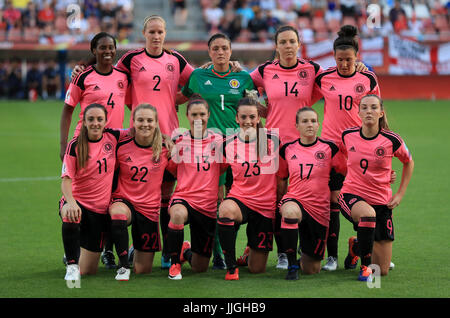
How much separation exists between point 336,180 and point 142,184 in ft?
5.47

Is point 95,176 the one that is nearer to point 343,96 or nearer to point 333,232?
point 333,232

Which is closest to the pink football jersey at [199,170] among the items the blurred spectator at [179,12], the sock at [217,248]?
the sock at [217,248]

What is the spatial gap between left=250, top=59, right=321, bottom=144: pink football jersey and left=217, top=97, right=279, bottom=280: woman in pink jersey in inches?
11.9

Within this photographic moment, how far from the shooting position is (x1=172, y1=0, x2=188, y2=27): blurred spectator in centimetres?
2769

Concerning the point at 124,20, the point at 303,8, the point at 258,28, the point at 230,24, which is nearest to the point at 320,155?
the point at 258,28

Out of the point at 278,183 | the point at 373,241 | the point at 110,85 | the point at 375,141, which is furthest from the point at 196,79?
the point at 373,241

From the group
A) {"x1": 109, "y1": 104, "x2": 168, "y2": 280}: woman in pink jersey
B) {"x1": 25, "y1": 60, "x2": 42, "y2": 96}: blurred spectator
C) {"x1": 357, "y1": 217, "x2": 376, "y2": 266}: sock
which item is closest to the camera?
{"x1": 357, "y1": 217, "x2": 376, "y2": 266}: sock

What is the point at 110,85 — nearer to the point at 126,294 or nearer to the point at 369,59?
the point at 126,294

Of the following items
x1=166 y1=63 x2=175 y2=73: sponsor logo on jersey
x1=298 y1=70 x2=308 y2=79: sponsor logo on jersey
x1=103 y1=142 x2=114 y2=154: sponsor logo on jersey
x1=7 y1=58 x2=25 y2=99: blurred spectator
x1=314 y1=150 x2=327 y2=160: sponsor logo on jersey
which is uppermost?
x1=7 y1=58 x2=25 y2=99: blurred spectator

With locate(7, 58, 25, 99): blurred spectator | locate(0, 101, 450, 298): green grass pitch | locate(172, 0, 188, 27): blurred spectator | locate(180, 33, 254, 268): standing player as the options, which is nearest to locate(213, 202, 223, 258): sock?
locate(180, 33, 254, 268): standing player

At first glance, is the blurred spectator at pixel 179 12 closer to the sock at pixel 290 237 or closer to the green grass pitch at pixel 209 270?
the green grass pitch at pixel 209 270

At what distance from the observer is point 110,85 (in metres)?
6.71

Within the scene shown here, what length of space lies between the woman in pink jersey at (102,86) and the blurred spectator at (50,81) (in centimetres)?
1986

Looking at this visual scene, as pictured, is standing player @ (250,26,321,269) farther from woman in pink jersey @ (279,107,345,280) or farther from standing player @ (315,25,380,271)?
woman in pink jersey @ (279,107,345,280)
